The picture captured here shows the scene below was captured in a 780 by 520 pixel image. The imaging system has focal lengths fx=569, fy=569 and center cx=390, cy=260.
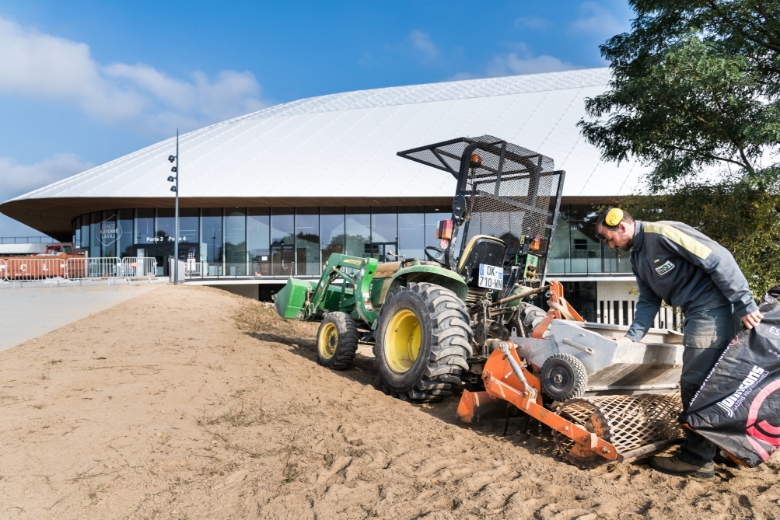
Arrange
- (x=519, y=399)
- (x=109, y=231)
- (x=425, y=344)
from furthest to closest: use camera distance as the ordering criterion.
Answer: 1. (x=109, y=231)
2. (x=425, y=344)
3. (x=519, y=399)

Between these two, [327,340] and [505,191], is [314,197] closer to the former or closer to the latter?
[327,340]

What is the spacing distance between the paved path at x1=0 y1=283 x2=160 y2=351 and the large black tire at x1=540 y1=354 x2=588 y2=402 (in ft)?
24.8

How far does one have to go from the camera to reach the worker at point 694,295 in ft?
10.9

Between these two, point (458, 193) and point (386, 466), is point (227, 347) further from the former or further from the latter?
point (386, 466)

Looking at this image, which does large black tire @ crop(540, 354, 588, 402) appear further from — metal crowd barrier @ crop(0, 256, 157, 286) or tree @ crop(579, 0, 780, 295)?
metal crowd barrier @ crop(0, 256, 157, 286)

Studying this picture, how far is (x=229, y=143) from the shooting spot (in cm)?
2686

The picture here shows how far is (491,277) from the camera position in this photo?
560cm

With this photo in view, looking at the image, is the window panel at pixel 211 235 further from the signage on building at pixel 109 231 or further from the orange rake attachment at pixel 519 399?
the orange rake attachment at pixel 519 399

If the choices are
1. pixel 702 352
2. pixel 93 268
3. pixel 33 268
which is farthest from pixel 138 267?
pixel 702 352

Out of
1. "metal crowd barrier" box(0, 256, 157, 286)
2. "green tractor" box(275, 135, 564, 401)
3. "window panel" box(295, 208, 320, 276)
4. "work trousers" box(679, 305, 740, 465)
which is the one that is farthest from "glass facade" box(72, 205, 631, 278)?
"work trousers" box(679, 305, 740, 465)

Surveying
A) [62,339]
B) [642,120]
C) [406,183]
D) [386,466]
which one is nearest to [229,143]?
[406,183]

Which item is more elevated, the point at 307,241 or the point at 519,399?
the point at 307,241

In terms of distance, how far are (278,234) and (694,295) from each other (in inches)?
835

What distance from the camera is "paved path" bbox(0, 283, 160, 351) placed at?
9.34 meters
